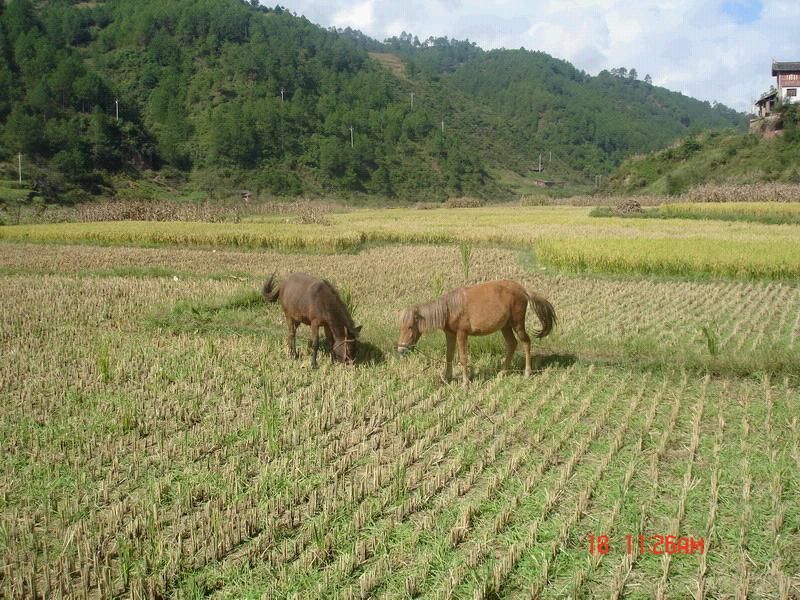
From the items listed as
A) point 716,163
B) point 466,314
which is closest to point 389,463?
point 466,314

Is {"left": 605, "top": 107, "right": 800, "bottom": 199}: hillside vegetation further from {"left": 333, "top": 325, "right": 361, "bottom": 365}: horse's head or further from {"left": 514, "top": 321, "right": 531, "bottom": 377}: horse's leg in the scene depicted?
{"left": 333, "top": 325, "right": 361, "bottom": 365}: horse's head

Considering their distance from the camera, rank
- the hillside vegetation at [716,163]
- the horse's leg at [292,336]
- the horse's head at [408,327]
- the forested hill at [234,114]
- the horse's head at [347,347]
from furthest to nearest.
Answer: the forested hill at [234,114] → the hillside vegetation at [716,163] → the horse's leg at [292,336] → the horse's head at [347,347] → the horse's head at [408,327]

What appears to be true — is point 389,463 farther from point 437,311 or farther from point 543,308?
point 543,308

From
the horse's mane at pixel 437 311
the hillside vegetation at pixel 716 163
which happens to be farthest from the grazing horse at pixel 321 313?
the hillside vegetation at pixel 716 163

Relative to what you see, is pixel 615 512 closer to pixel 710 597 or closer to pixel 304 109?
pixel 710 597

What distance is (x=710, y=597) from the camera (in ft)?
13.1

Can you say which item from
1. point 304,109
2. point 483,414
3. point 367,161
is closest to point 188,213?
point 483,414

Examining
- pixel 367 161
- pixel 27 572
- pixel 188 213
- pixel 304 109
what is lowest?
pixel 27 572

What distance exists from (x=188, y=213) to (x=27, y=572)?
3180 centimetres

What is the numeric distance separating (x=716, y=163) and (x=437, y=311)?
188ft

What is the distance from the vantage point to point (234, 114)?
69.0 meters
